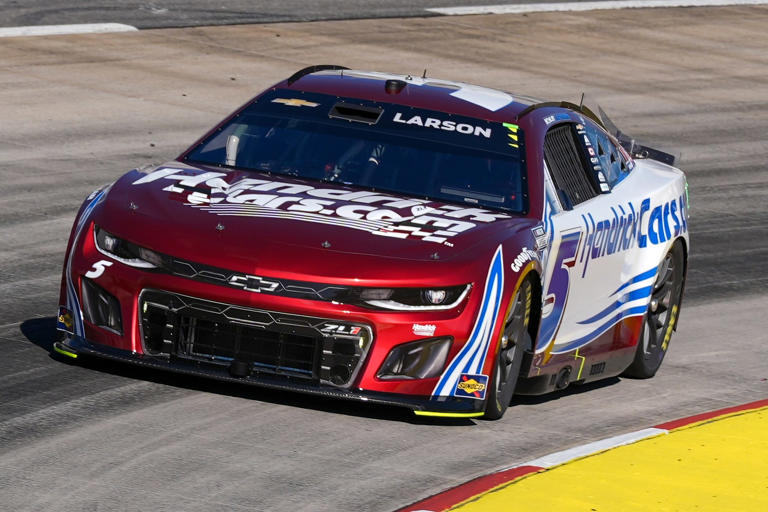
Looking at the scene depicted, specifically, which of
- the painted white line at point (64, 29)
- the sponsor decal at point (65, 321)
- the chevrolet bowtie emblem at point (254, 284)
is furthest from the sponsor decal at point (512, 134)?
the painted white line at point (64, 29)

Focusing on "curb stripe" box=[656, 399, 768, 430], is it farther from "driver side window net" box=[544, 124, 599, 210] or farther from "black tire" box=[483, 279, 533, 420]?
"driver side window net" box=[544, 124, 599, 210]

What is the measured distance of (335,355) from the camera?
7.04 meters

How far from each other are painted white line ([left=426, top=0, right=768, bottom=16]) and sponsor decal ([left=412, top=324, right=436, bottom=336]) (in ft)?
69.6

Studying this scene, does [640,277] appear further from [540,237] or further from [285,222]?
[285,222]

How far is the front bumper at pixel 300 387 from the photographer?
707 cm

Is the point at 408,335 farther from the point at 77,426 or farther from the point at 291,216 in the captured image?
the point at 77,426

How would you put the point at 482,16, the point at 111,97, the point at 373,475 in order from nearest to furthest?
the point at 373,475 → the point at 111,97 → the point at 482,16

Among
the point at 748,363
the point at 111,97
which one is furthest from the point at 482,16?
the point at 748,363

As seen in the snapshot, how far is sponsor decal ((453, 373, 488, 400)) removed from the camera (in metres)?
7.20

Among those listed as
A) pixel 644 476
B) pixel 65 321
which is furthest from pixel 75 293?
pixel 644 476

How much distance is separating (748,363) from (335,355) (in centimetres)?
384

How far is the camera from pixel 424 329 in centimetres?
706

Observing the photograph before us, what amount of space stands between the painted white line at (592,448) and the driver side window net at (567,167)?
123 centimetres

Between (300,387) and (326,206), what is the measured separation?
3.13ft
